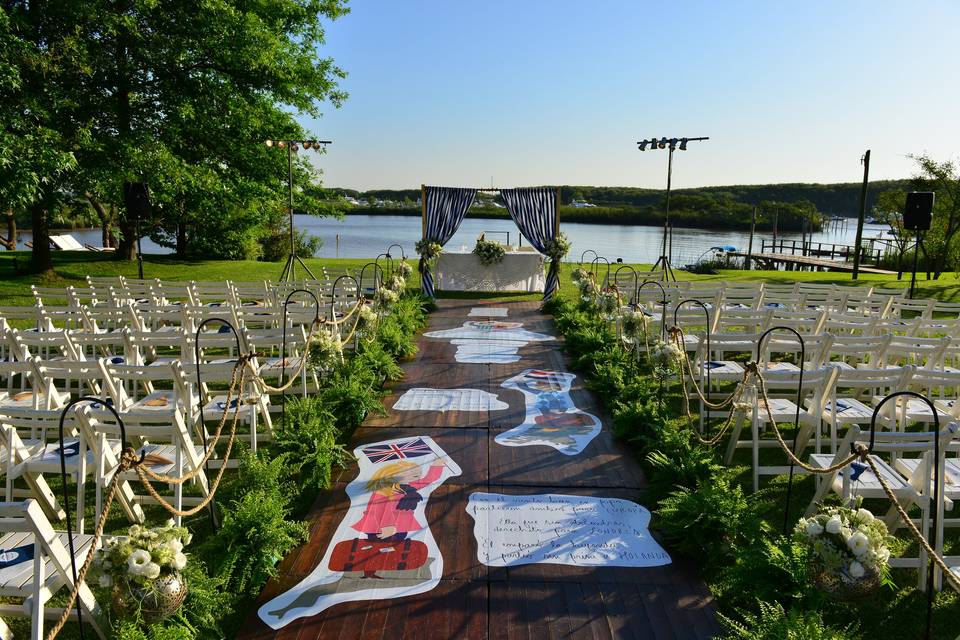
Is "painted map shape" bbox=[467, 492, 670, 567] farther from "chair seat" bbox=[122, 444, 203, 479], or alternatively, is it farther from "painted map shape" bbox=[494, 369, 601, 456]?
"chair seat" bbox=[122, 444, 203, 479]

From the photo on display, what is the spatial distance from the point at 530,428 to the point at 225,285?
6.36 meters

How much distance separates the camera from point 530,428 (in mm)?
6520

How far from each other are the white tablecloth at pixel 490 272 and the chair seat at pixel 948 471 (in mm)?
11900

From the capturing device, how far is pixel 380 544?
425cm

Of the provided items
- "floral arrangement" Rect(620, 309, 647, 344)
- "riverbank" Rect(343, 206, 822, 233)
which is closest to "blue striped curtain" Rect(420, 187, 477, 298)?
"floral arrangement" Rect(620, 309, 647, 344)

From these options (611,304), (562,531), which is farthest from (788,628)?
(611,304)

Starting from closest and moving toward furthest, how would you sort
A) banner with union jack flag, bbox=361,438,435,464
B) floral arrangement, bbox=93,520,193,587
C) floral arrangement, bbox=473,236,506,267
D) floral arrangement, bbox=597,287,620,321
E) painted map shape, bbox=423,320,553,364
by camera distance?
floral arrangement, bbox=93,520,193,587, banner with union jack flag, bbox=361,438,435,464, floral arrangement, bbox=597,287,620,321, painted map shape, bbox=423,320,553,364, floral arrangement, bbox=473,236,506,267

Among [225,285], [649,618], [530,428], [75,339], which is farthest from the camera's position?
[225,285]

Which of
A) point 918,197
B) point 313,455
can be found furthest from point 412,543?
point 918,197

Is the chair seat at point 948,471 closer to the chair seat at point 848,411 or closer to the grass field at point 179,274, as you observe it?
the chair seat at point 848,411

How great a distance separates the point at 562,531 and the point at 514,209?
12.5 meters

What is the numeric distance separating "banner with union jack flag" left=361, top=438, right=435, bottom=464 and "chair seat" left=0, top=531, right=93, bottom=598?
2582mm

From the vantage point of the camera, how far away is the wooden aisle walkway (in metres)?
3.42

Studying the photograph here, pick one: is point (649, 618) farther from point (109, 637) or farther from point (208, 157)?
point (208, 157)
